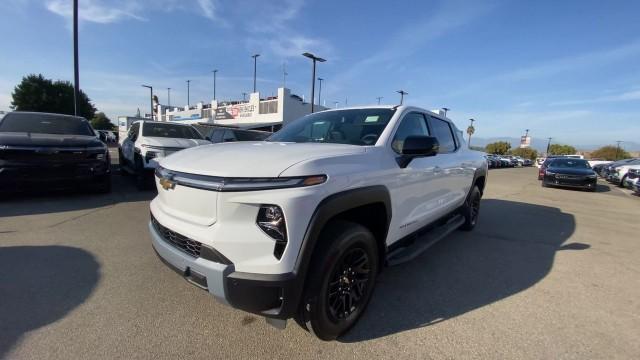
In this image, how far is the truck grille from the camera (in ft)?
6.73

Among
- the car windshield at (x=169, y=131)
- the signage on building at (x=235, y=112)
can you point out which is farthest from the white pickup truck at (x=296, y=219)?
the signage on building at (x=235, y=112)

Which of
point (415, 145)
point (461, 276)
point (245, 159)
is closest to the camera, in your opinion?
point (245, 159)

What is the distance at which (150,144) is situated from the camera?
293 inches

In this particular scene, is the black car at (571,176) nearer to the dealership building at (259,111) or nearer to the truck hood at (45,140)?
the truck hood at (45,140)

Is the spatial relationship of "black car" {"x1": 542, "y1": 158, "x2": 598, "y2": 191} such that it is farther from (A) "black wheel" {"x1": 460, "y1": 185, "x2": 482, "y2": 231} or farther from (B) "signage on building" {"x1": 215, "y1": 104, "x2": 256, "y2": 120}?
(B) "signage on building" {"x1": 215, "y1": 104, "x2": 256, "y2": 120}

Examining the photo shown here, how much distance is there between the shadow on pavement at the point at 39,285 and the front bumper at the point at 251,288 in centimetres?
143

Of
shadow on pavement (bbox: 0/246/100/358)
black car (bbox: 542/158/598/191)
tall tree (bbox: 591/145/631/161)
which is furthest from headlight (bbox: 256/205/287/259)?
tall tree (bbox: 591/145/631/161)

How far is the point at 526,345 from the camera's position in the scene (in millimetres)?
2367

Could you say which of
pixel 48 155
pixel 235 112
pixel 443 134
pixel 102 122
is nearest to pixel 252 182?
pixel 443 134

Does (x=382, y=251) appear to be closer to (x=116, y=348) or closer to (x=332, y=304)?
(x=332, y=304)

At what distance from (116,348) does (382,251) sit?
78.7 inches

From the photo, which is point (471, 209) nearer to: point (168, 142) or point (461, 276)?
point (461, 276)

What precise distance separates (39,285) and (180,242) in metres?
1.75

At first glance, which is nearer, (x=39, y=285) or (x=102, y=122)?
(x=39, y=285)
